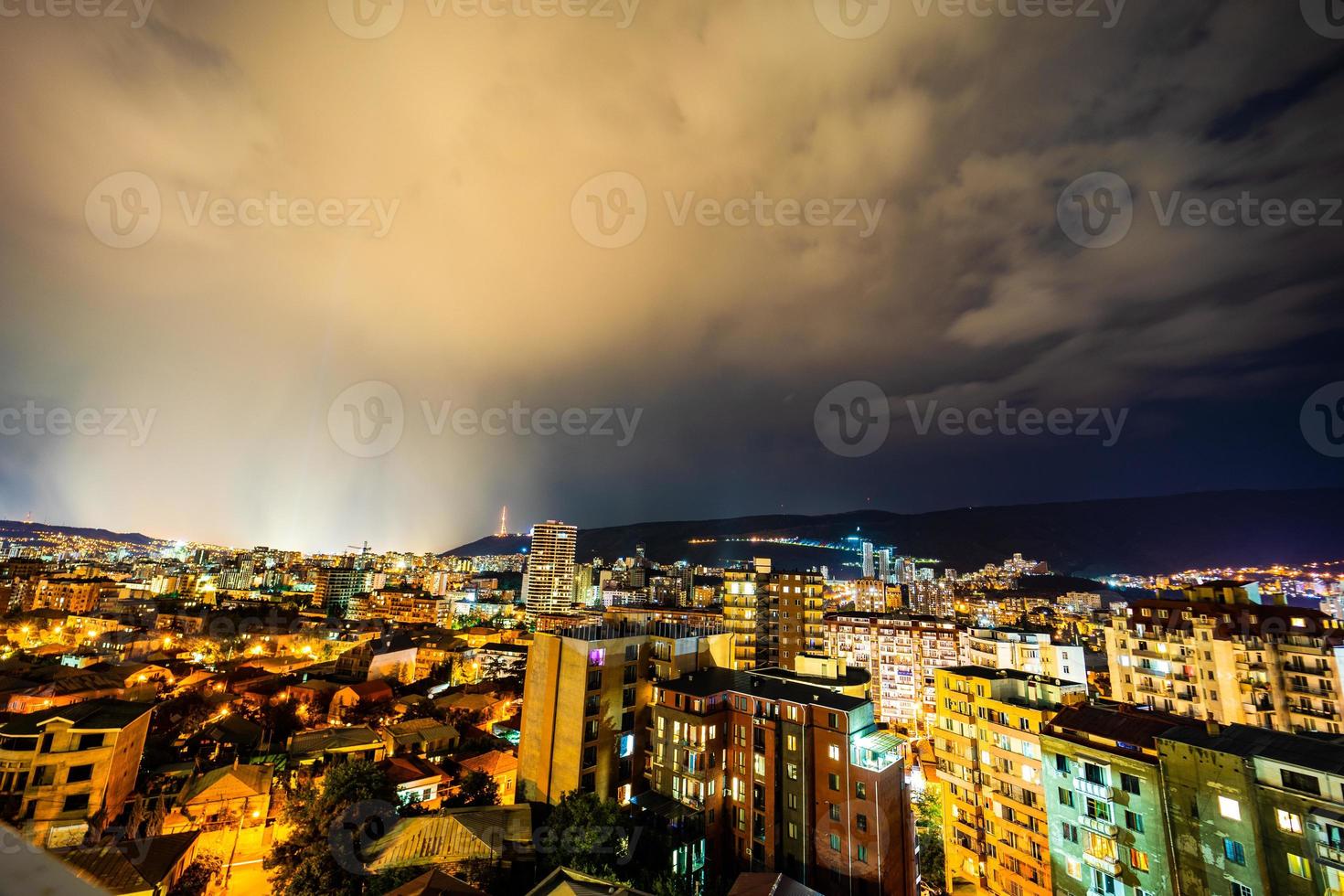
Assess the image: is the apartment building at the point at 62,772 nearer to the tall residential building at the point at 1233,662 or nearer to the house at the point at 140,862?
the house at the point at 140,862

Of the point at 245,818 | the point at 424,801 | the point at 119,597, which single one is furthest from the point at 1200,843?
the point at 119,597

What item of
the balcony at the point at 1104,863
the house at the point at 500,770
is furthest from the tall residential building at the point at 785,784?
the house at the point at 500,770

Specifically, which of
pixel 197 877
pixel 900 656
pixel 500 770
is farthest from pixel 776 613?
pixel 197 877

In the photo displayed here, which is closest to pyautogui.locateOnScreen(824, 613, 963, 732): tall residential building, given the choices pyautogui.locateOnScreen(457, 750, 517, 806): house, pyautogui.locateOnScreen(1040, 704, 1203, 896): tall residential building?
pyautogui.locateOnScreen(1040, 704, 1203, 896): tall residential building

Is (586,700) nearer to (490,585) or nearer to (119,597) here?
(119,597)

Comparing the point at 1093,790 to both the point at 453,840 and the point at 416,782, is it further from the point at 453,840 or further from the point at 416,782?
the point at 416,782
